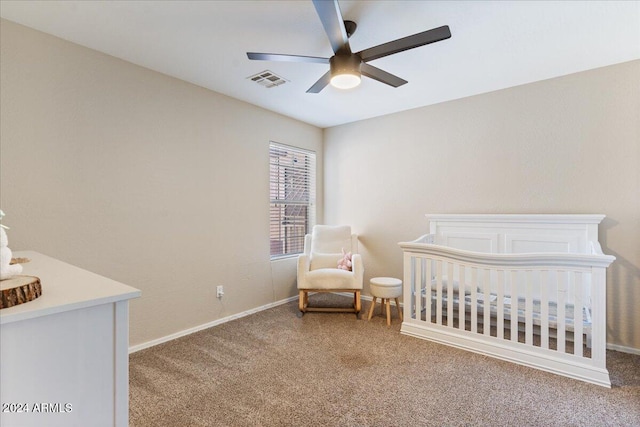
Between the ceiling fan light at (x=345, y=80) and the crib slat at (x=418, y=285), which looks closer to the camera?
the ceiling fan light at (x=345, y=80)

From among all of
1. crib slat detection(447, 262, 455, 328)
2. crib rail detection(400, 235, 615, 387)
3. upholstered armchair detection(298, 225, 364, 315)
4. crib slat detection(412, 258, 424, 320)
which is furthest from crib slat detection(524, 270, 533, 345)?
upholstered armchair detection(298, 225, 364, 315)

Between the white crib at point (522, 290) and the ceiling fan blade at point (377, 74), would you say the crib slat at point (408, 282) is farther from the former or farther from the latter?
the ceiling fan blade at point (377, 74)

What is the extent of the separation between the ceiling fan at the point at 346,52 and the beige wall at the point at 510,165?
1.50 m

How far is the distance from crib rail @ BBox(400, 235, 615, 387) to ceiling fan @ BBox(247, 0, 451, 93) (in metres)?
1.60

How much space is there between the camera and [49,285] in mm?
1071

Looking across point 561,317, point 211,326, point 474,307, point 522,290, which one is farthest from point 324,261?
point 561,317

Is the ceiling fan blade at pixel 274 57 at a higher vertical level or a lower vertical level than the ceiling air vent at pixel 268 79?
→ lower

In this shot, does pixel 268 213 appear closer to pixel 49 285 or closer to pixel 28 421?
pixel 49 285

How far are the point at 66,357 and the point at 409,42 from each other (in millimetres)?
2086

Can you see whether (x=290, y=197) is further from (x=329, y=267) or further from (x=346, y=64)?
(x=346, y=64)

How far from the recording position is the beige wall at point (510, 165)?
2582 millimetres

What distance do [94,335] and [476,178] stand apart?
11.4ft

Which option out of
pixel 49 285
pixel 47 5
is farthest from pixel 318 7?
pixel 47 5

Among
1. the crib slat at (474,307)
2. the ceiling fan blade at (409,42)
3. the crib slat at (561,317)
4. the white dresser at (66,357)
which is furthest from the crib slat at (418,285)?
the white dresser at (66,357)
